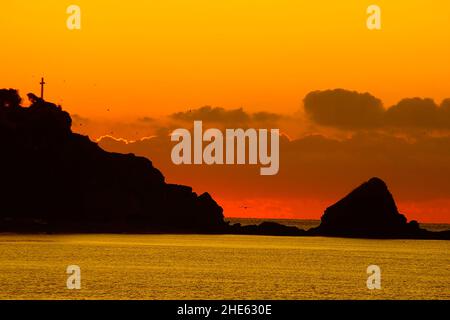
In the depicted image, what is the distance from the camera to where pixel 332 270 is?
407 feet

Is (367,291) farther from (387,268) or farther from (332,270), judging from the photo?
(387,268)

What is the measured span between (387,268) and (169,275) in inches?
1789

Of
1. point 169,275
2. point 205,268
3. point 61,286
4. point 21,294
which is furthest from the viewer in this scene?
point 205,268
